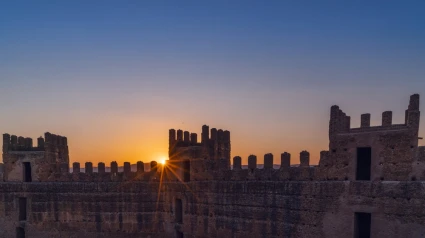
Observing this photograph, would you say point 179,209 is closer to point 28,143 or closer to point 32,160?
point 32,160

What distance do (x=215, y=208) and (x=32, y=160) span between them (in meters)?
15.5

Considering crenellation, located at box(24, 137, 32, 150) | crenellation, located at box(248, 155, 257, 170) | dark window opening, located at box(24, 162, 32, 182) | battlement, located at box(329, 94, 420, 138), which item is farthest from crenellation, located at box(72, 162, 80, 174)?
battlement, located at box(329, 94, 420, 138)

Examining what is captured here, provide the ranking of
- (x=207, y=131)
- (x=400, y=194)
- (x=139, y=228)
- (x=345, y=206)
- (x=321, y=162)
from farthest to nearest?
(x=139, y=228) → (x=207, y=131) → (x=321, y=162) → (x=345, y=206) → (x=400, y=194)

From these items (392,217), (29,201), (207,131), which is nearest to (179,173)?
(207,131)

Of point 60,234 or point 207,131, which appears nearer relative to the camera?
point 207,131

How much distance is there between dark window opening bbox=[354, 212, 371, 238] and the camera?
1761 cm

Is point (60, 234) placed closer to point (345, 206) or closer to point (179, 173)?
point (179, 173)

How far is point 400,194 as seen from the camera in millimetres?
16141

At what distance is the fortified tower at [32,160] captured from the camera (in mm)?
28500

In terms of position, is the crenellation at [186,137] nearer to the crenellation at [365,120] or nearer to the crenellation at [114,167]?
the crenellation at [114,167]

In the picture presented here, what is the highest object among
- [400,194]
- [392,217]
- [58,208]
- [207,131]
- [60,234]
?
[207,131]

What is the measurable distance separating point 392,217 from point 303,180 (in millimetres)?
4829

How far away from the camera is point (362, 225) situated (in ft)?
60.2

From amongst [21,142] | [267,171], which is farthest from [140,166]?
[267,171]
